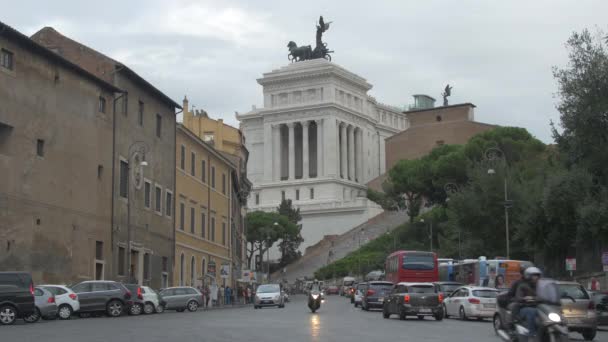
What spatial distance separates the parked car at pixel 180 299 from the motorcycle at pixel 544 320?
1248 inches

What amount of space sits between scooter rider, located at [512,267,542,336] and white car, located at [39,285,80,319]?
2227 centimetres

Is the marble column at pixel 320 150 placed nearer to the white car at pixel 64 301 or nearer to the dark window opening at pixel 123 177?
the dark window opening at pixel 123 177

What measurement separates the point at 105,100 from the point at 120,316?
13643 mm

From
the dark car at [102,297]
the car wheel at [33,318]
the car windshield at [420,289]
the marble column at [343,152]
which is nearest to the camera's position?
the car wheel at [33,318]

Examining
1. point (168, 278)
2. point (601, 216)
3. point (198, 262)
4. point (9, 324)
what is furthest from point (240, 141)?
point (9, 324)

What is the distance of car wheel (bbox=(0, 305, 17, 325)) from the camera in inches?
1178

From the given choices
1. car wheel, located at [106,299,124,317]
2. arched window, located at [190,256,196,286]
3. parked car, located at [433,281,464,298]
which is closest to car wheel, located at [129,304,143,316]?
car wheel, located at [106,299,124,317]

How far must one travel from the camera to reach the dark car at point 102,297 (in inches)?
1463

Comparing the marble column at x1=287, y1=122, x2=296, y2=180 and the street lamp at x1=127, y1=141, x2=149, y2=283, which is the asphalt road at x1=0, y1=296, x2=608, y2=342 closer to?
the street lamp at x1=127, y1=141, x2=149, y2=283

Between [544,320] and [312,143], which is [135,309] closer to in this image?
[544,320]

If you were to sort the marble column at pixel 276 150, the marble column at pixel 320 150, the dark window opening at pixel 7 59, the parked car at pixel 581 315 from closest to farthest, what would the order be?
the parked car at pixel 581 315 → the dark window opening at pixel 7 59 → the marble column at pixel 320 150 → the marble column at pixel 276 150

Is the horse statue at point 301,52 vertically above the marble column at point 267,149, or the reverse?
the horse statue at point 301,52

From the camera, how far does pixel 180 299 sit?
46844 mm

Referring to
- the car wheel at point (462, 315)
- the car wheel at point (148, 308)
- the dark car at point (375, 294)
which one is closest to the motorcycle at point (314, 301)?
the dark car at point (375, 294)
